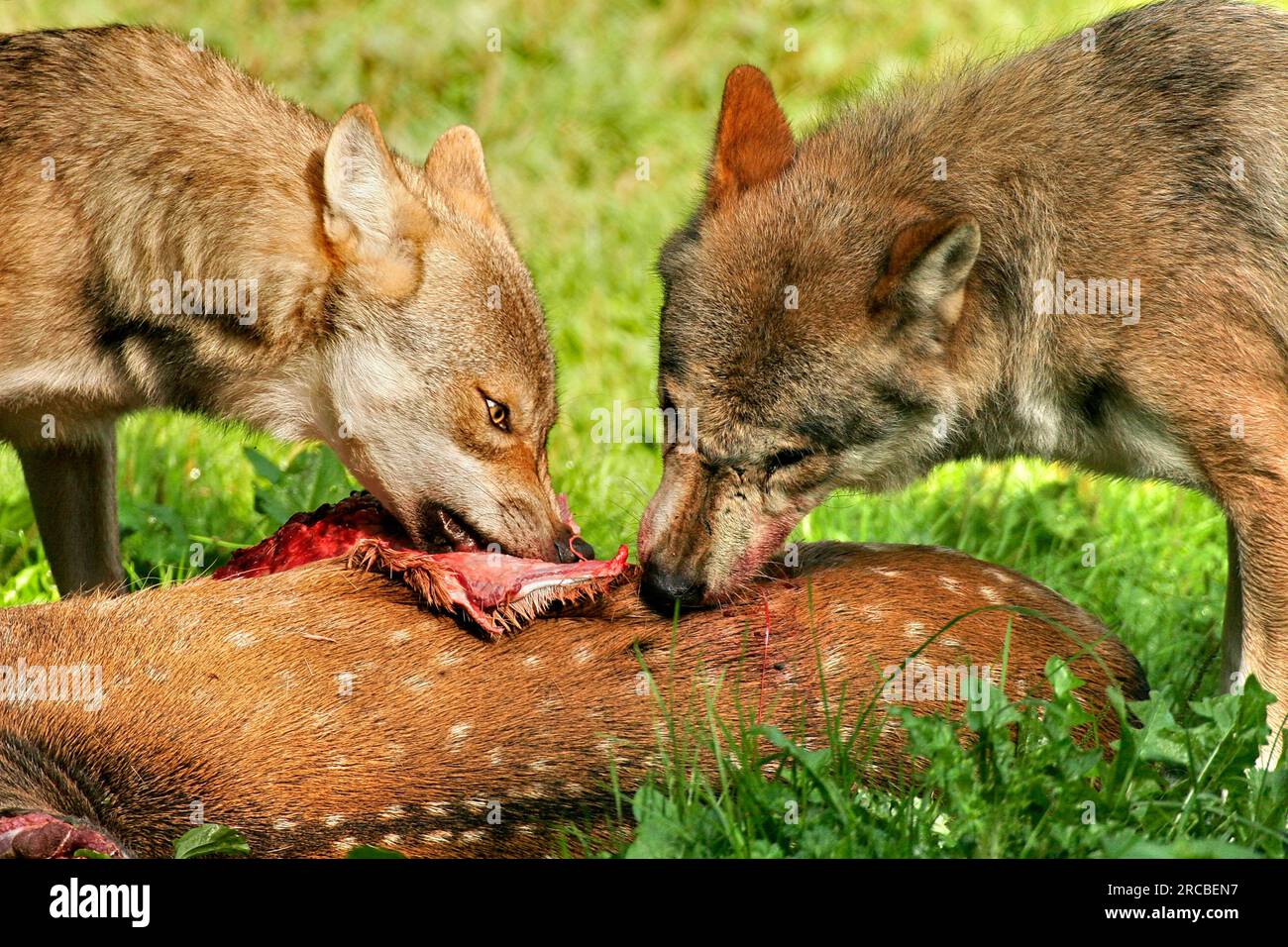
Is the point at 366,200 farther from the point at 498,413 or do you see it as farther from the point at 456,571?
the point at 456,571

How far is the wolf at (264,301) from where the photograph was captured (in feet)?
16.9

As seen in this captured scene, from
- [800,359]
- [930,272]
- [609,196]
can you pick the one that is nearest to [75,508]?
[800,359]

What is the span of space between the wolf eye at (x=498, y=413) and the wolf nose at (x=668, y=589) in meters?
0.95

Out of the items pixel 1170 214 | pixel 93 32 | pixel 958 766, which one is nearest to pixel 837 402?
pixel 1170 214

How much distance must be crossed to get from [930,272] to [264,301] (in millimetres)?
2205

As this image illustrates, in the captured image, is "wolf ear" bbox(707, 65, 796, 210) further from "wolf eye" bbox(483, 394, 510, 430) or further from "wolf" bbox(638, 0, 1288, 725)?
"wolf eye" bbox(483, 394, 510, 430)

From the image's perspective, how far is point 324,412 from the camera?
209 inches

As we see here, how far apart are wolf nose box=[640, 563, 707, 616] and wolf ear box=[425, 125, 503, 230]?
1.75 metres

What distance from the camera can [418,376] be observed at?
5.26 m

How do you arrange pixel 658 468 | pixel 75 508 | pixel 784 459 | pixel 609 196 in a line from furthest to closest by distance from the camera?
1. pixel 609 196
2. pixel 658 468
3. pixel 75 508
4. pixel 784 459

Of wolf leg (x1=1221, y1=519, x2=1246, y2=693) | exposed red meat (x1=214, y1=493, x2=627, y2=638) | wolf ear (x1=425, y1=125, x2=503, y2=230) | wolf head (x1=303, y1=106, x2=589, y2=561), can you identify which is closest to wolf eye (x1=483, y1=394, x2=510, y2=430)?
wolf head (x1=303, y1=106, x2=589, y2=561)

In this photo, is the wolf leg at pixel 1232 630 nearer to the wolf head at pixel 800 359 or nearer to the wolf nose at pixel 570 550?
the wolf head at pixel 800 359

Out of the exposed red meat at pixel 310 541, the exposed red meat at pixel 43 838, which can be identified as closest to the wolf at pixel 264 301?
the exposed red meat at pixel 310 541

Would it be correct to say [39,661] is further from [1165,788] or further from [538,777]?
[1165,788]
